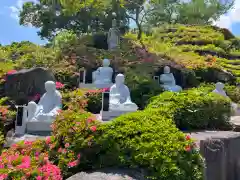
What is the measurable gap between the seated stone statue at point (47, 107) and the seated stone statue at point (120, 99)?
1.64 m

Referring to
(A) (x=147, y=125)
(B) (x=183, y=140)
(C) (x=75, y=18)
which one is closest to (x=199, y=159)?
(B) (x=183, y=140)

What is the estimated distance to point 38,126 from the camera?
28.1 feet

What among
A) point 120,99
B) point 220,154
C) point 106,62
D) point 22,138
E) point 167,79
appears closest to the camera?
point 220,154

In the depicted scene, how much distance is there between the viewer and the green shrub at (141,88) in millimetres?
11429

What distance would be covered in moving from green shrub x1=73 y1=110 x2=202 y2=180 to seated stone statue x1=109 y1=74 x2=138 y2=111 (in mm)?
4193

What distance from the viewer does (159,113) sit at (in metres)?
6.47

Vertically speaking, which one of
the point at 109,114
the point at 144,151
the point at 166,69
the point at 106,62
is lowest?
the point at 144,151

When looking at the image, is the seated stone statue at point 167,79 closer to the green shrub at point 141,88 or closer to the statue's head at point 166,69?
the statue's head at point 166,69

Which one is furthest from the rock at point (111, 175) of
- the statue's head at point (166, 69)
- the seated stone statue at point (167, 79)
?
the statue's head at point (166, 69)

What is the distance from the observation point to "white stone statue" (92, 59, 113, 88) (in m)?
13.0

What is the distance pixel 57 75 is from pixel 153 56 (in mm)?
4999

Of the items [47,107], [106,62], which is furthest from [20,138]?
[106,62]

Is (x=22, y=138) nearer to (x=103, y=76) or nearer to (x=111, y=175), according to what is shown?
(x=111, y=175)

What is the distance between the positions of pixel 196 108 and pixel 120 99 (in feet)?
8.48
